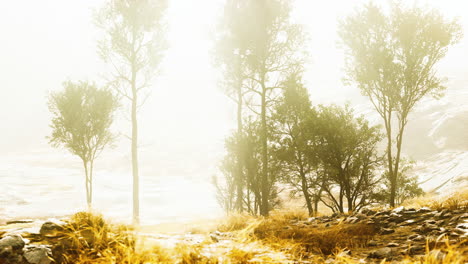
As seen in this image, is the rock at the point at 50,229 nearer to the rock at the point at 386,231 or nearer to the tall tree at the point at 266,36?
the rock at the point at 386,231

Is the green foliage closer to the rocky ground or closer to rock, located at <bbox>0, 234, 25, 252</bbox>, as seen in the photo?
the rocky ground

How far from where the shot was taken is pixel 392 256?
4699 millimetres

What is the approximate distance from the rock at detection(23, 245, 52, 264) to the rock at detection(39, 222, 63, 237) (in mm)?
368

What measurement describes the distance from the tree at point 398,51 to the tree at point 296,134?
3796mm

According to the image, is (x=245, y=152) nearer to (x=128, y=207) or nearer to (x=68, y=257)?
(x=68, y=257)

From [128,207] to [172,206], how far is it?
12.9 metres

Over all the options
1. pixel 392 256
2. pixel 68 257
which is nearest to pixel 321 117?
pixel 392 256

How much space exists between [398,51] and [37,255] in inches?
797

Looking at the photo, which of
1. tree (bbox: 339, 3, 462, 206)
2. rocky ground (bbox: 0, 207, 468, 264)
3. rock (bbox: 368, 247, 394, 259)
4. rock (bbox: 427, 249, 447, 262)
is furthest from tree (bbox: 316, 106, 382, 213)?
rock (bbox: 427, 249, 447, 262)

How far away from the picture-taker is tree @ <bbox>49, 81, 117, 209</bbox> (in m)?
24.4

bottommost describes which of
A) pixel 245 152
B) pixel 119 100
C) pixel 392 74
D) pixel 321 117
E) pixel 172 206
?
pixel 172 206

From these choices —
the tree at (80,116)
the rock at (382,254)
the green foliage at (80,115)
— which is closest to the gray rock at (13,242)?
the rock at (382,254)

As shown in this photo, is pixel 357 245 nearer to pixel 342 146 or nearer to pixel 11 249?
pixel 11 249

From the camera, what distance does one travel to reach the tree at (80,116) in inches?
961
